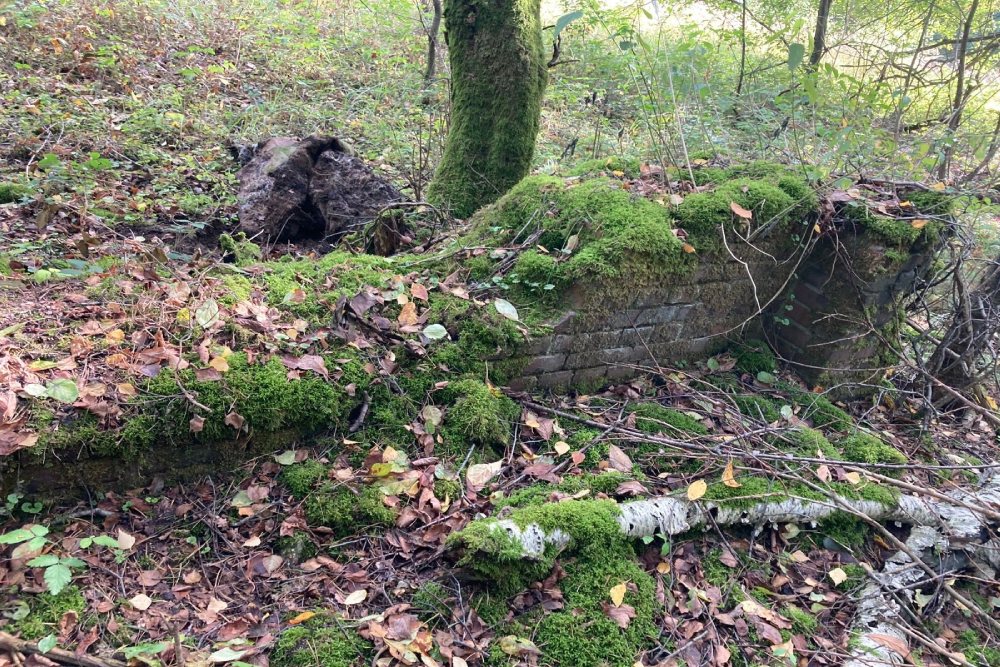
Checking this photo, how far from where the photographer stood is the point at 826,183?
3.75 meters

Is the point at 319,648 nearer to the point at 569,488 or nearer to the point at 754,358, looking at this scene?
the point at 569,488

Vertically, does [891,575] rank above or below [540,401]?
below

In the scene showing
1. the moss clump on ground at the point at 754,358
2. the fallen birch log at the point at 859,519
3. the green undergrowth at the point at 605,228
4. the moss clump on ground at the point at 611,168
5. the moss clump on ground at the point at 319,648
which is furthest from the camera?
the moss clump on ground at the point at 611,168

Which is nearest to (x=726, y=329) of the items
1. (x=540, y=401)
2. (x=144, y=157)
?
(x=540, y=401)

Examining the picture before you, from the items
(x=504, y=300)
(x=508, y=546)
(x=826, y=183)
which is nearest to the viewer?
(x=508, y=546)

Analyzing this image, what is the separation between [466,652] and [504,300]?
68.8 inches

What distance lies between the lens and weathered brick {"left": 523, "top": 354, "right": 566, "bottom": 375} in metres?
3.22

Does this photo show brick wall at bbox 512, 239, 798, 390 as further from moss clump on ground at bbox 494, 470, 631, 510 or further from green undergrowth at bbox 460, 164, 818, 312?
moss clump on ground at bbox 494, 470, 631, 510

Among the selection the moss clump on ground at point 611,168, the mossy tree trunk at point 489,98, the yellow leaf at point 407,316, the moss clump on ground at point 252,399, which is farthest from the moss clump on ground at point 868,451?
the mossy tree trunk at point 489,98

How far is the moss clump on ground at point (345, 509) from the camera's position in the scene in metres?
2.41

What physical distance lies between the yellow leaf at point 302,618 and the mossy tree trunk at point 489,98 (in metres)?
3.33

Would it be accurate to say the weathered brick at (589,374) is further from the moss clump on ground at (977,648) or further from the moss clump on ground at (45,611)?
the moss clump on ground at (45,611)

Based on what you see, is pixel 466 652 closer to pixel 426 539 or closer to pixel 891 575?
pixel 426 539

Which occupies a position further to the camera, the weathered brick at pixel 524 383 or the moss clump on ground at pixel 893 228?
the moss clump on ground at pixel 893 228
